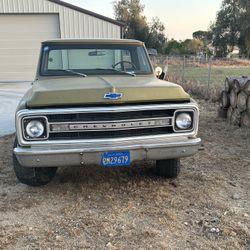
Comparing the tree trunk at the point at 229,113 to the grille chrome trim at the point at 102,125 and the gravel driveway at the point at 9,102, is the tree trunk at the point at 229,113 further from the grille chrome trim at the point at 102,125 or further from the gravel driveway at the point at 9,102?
the grille chrome trim at the point at 102,125

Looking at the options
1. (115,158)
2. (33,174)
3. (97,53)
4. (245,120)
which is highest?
(97,53)

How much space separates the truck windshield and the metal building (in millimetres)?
11687

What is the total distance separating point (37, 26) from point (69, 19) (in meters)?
1.50

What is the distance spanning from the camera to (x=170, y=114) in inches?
161

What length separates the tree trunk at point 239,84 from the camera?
7881 mm

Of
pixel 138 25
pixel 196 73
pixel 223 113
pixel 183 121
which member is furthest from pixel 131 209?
pixel 138 25

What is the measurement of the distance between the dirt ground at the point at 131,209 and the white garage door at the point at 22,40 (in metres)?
12.3

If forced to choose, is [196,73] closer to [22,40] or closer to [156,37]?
[22,40]

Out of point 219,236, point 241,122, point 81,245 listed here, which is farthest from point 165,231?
point 241,122

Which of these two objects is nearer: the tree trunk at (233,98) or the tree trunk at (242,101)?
the tree trunk at (242,101)

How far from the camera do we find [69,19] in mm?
16578

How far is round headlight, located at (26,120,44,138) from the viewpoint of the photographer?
12.6ft

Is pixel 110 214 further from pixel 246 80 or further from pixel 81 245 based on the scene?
pixel 246 80

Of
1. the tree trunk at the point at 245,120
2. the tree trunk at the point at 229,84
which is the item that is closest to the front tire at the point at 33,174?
the tree trunk at the point at 245,120
